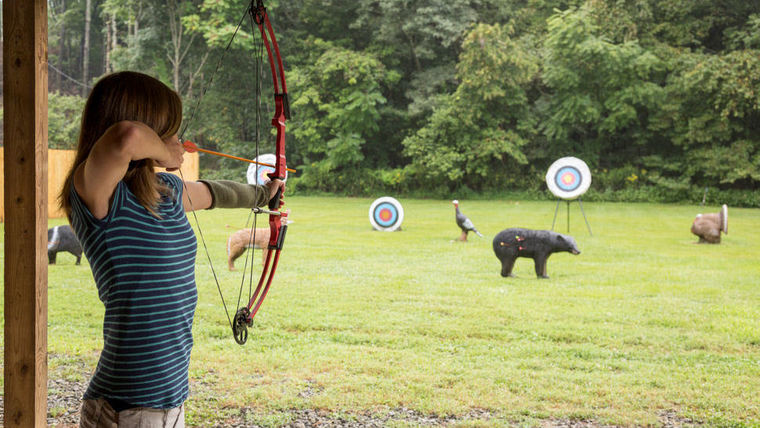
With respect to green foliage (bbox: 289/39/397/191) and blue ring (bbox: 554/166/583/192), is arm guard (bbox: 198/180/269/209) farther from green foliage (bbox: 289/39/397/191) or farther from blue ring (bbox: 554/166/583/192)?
green foliage (bbox: 289/39/397/191)

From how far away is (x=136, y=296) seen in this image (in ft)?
2.70

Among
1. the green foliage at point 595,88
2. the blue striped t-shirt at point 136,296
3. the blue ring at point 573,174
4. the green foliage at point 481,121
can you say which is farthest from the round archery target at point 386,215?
the blue striped t-shirt at point 136,296

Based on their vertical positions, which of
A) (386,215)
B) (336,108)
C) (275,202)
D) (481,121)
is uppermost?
(336,108)

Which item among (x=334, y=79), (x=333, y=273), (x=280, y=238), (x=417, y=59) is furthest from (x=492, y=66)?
(x=280, y=238)

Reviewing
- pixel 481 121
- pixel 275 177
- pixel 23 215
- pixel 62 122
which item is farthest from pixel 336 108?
pixel 23 215

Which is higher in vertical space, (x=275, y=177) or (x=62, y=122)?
(x=62, y=122)

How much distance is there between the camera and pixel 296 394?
2.24 meters

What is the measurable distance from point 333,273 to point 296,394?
7.79 ft

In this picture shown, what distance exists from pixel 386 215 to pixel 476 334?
13.0ft

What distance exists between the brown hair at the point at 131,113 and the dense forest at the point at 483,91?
10147 millimetres

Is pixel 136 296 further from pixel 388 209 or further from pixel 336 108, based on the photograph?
pixel 336 108

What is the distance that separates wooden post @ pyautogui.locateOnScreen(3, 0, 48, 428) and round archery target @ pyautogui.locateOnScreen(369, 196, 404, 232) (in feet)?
19.2

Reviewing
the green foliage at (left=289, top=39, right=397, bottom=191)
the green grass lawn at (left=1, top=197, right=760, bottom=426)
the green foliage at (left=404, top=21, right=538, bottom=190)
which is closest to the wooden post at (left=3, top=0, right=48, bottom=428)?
the green grass lawn at (left=1, top=197, right=760, bottom=426)

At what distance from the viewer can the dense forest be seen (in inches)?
438
